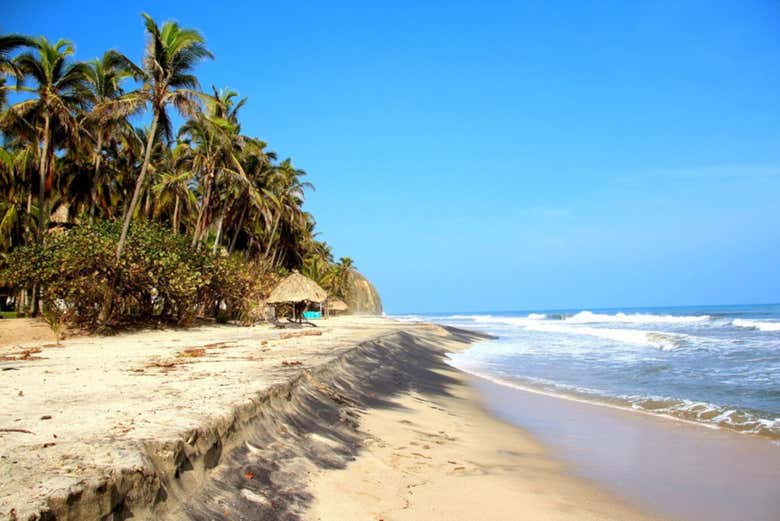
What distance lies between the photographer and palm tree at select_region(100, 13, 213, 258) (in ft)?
53.7

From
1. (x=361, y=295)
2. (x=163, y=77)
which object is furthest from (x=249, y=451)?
(x=361, y=295)

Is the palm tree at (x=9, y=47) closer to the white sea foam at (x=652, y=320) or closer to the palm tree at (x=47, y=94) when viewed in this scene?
the palm tree at (x=47, y=94)

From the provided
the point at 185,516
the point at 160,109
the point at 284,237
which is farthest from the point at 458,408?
the point at 284,237

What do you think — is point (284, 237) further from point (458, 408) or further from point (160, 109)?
point (458, 408)

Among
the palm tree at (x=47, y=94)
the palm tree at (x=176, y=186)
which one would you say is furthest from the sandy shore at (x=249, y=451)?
the palm tree at (x=176, y=186)

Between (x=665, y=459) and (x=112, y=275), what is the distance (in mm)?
14002

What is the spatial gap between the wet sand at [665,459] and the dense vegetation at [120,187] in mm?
11383

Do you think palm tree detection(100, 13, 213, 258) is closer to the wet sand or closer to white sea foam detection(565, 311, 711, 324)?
the wet sand

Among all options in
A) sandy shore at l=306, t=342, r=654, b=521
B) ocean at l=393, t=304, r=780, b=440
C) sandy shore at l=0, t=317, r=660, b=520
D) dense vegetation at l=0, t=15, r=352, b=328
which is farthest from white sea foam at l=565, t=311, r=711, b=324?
sandy shore at l=0, t=317, r=660, b=520

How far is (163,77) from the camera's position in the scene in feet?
54.6

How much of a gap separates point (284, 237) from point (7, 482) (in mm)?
39868

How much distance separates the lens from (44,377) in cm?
684

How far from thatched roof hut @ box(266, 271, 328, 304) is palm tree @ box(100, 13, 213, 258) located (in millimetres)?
8637

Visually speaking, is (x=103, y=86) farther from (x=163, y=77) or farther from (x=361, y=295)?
(x=361, y=295)
